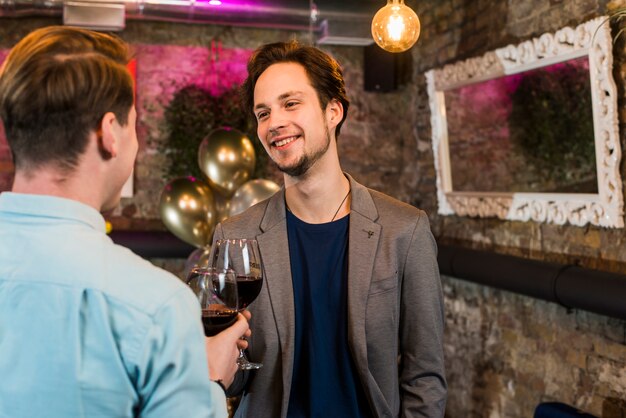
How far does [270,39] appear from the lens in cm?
608

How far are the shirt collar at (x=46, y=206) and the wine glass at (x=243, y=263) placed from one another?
2.00ft

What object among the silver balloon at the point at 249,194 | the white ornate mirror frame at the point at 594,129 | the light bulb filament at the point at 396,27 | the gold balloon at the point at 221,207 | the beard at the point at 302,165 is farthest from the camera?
the gold balloon at the point at 221,207

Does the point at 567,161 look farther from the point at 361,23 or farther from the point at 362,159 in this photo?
the point at 362,159

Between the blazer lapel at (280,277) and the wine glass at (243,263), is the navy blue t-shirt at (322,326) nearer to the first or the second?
the blazer lapel at (280,277)

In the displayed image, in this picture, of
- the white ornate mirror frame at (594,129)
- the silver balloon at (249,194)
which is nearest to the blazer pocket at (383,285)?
the white ornate mirror frame at (594,129)

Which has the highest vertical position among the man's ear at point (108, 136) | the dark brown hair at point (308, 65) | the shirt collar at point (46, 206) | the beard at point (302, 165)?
the dark brown hair at point (308, 65)

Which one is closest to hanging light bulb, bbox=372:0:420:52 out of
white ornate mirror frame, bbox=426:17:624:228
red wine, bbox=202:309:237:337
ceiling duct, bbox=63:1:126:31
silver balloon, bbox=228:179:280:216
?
white ornate mirror frame, bbox=426:17:624:228

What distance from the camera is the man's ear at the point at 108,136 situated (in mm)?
1122

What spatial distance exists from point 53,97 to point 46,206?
0.16 meters

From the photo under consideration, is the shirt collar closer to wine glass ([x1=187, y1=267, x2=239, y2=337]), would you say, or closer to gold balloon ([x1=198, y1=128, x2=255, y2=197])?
wine glass ([x1=187, y1=267, x2=239, y2=337])

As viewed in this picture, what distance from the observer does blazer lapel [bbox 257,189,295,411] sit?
1.93 metres

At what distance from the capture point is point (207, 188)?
16.1 feet

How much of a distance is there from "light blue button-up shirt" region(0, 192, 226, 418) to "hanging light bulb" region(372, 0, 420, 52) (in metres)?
2.77

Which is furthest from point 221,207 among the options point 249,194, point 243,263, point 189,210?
point 243,263
